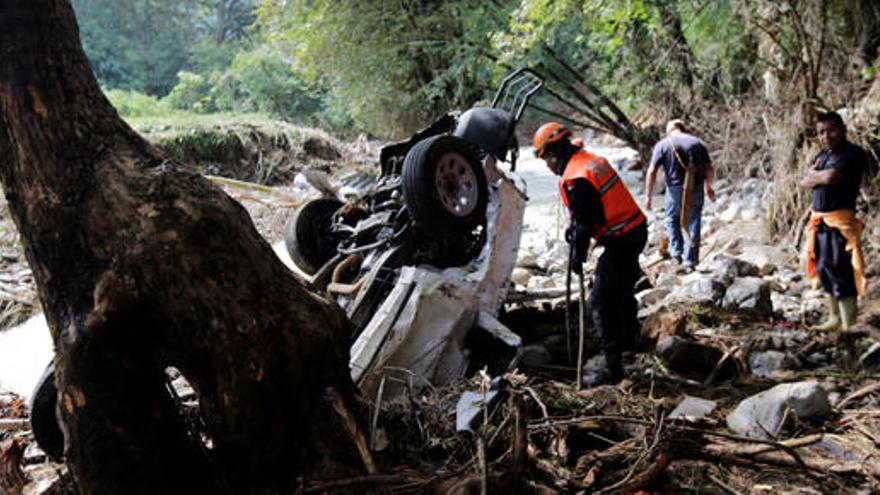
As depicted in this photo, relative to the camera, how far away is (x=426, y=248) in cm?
427

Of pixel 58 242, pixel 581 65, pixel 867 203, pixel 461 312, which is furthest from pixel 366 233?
pixel 581 65

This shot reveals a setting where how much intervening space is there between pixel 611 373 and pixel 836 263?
1.86 meters

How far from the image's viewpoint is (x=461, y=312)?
379 centimetres

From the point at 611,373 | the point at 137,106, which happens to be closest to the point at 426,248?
the point at 611,373

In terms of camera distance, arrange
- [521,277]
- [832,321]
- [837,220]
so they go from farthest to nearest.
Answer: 1. [521,277]
2. [832,321]
3. [837,220]

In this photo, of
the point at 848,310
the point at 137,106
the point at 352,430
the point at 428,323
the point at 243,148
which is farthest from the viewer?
the point at 137,106

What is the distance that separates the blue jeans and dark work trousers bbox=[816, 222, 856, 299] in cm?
220

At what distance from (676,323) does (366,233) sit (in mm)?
2255

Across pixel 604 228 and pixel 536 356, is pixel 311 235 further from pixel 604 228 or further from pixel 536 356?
pixel 604 228

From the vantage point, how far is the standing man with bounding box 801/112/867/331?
14.1 ft

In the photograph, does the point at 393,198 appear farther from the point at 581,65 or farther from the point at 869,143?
the point at 581,65

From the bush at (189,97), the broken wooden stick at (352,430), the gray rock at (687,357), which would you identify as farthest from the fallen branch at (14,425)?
the bush at (189,97)

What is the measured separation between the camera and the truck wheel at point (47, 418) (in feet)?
8.81

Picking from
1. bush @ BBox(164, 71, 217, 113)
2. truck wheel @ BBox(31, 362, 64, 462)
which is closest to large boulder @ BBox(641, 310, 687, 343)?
truck wheel @ BBox(31, 362, 64, 462)
